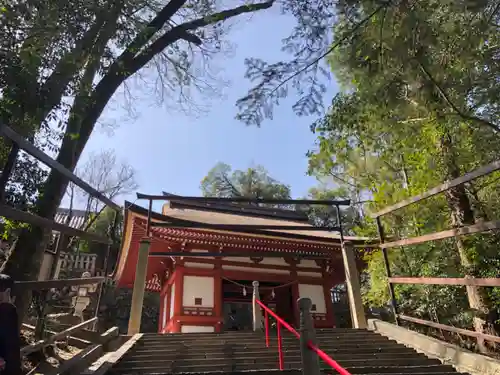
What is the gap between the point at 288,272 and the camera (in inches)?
409

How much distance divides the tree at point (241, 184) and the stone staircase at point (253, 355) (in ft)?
81.4

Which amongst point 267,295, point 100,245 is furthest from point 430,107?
point 100,245

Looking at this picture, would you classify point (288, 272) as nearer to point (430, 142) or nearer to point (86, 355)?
point (430, 142)

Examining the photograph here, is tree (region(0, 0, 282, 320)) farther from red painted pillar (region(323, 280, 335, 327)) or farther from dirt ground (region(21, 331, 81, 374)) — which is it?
red painted pillar (region(323, 280, 335, 327))

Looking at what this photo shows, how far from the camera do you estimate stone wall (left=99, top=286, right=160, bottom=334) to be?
18641 millimetres

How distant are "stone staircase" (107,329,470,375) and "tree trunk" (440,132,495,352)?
3148mm

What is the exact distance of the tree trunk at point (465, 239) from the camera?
21.8ft

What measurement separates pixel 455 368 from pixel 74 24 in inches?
208

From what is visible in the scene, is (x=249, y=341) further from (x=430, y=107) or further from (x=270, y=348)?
(x=430, y=107)

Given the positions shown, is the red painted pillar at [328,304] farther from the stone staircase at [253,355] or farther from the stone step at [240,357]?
the stone step at [240,357]

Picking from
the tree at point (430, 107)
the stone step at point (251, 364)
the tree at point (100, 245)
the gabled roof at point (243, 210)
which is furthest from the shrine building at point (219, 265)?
the tree at point (100, 245)

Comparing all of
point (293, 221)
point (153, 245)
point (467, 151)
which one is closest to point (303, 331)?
point (467, 151)

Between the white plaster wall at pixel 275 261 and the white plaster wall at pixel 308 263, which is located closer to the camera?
the white plaster wall at pixel 275 261

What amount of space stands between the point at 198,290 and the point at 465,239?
6.59 meters
